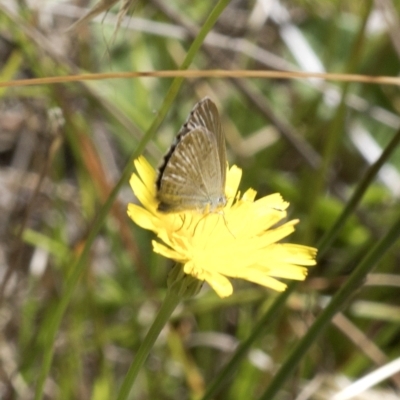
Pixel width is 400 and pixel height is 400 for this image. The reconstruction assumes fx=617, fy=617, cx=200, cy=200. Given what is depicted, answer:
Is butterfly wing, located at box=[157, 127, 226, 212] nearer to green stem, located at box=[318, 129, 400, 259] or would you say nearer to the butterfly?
the butterfly

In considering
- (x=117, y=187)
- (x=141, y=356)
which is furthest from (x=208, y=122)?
(x=141, y=356)

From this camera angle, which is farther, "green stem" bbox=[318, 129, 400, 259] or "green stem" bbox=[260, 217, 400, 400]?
"green stem" bbox=[318, 129, 400, 259]

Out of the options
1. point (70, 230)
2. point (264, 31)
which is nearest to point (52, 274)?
point (70, 230)

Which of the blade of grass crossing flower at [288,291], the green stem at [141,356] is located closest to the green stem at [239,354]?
the blade of grass crossing flower at [288,291]

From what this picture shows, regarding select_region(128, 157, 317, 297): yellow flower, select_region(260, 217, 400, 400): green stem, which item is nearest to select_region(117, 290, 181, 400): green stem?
select_region(128, 157, 317, 297): yellow flower

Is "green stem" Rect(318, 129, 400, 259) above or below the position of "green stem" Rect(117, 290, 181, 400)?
above

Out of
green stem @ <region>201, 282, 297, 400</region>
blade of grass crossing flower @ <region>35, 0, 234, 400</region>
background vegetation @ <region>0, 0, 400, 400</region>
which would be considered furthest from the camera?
background vegetation @ <region>0, 0, 400, 400</region>

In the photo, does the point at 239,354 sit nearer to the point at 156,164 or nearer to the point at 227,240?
the point at 227,240
